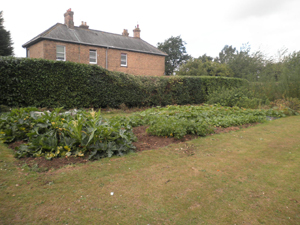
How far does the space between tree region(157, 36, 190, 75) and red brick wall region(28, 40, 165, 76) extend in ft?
75.7

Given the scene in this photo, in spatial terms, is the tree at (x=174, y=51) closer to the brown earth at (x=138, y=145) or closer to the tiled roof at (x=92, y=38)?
the tiled roof at (x=92, y=38)

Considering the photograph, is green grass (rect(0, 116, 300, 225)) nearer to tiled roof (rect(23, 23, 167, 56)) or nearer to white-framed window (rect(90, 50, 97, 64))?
tiled roof (rect(23, 23, 167, 56))

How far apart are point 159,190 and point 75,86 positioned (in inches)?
349

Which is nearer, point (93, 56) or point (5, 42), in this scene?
point (93, 56)

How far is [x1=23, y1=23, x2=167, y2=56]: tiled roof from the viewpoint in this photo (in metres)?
20.1

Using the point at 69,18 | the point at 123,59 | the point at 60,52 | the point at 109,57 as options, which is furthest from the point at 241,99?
the point at 69,18

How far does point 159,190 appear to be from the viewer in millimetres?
2889

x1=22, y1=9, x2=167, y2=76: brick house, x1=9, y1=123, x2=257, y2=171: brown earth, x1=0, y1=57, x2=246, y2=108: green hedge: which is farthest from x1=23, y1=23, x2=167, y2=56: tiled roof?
x1=9, y1=123, x2=257, y2=171: brown earth

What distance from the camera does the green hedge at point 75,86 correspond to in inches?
348

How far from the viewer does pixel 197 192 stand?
2855 millimetres

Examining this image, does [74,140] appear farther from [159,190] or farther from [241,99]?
[241,99]

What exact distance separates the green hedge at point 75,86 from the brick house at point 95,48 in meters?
11.3

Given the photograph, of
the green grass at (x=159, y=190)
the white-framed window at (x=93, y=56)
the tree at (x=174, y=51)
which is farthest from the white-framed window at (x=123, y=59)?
the tree at (x=174, y=51)

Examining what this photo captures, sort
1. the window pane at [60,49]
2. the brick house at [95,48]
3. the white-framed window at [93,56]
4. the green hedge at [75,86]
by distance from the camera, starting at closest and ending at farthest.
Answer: the green hedge at [75,86] < the brick house at [95,48] < the window pane at [60,49] < the white-framed window at [93,56]
